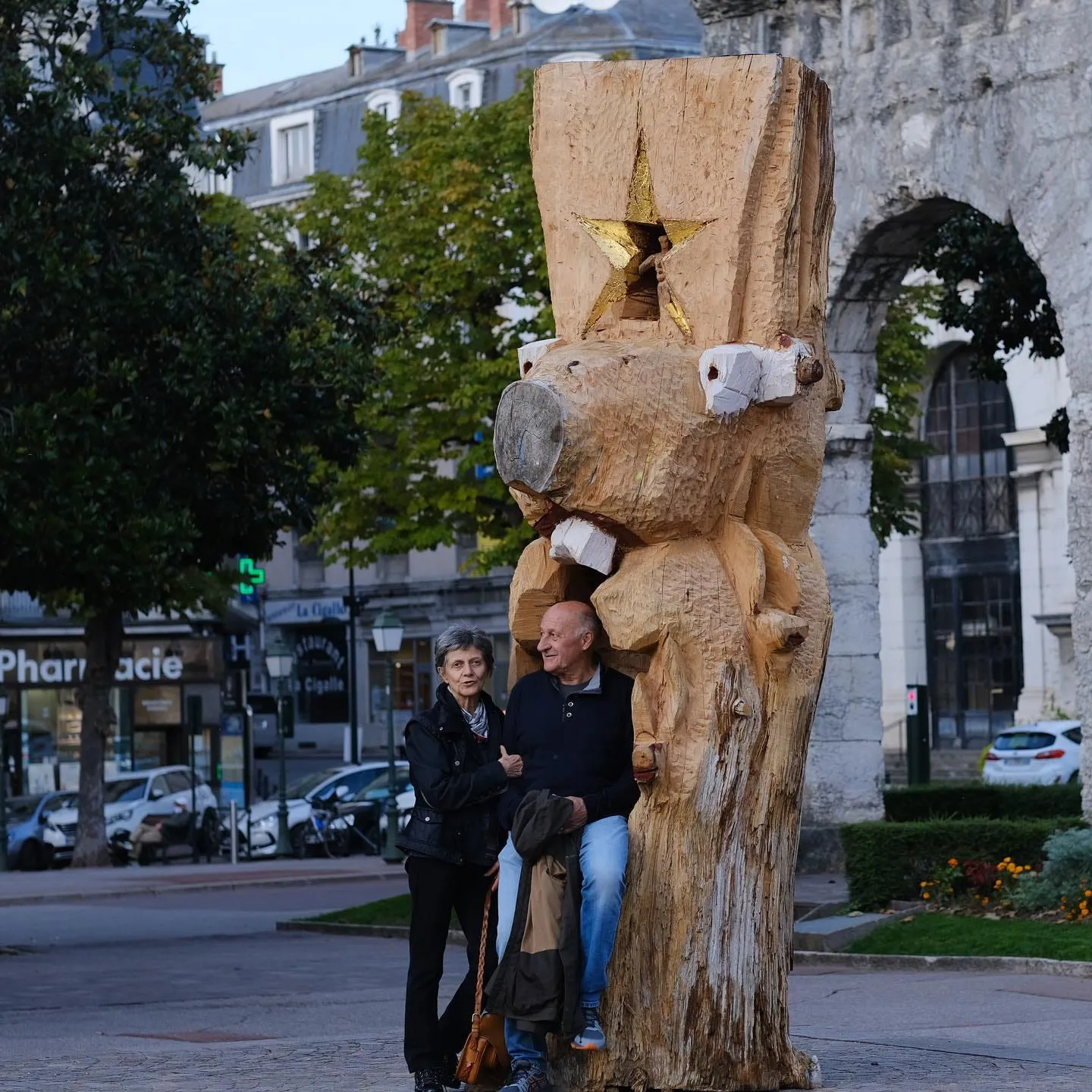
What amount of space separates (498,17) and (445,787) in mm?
53351

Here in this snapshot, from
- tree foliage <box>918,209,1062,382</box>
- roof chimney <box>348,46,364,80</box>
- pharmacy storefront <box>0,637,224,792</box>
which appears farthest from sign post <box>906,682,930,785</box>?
roof chimney <box>348,46,364,80</box>

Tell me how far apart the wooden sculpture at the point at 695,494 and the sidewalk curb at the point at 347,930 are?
9936 millimetres

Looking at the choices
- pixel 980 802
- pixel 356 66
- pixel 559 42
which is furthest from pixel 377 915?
pixel 356 66

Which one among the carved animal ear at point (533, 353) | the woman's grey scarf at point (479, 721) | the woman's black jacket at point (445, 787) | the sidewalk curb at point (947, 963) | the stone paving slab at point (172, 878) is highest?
the carved animal ear at point (533, 353)

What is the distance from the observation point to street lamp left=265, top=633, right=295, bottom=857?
3241cm

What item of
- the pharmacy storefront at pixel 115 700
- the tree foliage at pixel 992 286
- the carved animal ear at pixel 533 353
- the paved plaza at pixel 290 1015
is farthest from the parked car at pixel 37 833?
the carved animal ear at pixel 533 353

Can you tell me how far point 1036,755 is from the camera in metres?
35.7

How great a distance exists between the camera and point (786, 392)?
8.30 m

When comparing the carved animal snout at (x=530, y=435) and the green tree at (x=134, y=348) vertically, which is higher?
the green tree at (x=134, y=348)

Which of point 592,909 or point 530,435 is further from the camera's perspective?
point 530,435

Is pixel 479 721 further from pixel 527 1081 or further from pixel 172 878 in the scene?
pixel 172 878

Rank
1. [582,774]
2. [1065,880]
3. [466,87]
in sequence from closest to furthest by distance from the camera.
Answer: [582,774] → [1065,880] → [466,87]

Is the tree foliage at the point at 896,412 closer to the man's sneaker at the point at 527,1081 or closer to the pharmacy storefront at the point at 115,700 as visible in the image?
the pharmacy storefront at the point at 115,700

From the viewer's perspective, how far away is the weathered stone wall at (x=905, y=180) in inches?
653
